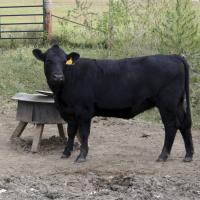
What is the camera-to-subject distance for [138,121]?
1000 cm

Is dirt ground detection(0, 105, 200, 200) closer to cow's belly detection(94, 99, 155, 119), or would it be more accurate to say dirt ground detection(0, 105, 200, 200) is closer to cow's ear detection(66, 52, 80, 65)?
cow's belly detection(94, 99, 155, 119)

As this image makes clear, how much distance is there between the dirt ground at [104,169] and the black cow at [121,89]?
36 centimetres

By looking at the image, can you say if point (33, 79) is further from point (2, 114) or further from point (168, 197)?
point (168, 197)

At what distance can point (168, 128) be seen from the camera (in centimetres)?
751

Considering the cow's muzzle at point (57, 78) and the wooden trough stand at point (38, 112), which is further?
the wooden trough stand at point (38, 112)

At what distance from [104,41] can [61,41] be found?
74.5 inches

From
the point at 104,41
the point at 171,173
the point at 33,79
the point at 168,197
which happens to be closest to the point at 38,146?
the point at 171,173

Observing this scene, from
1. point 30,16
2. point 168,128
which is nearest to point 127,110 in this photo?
point 168,128

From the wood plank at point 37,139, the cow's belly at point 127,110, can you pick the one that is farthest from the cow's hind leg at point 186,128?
the wood plank at point 37,139

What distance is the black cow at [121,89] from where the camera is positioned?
7.40 meters

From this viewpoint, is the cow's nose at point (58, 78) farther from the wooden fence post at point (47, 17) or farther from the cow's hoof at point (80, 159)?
the wooden fence post at point (47, 17)

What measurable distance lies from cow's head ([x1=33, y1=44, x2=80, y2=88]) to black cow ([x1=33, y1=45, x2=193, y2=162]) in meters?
0.01

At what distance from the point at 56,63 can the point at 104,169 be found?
145 cm

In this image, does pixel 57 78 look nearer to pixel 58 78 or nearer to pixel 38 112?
pixel 58 78
